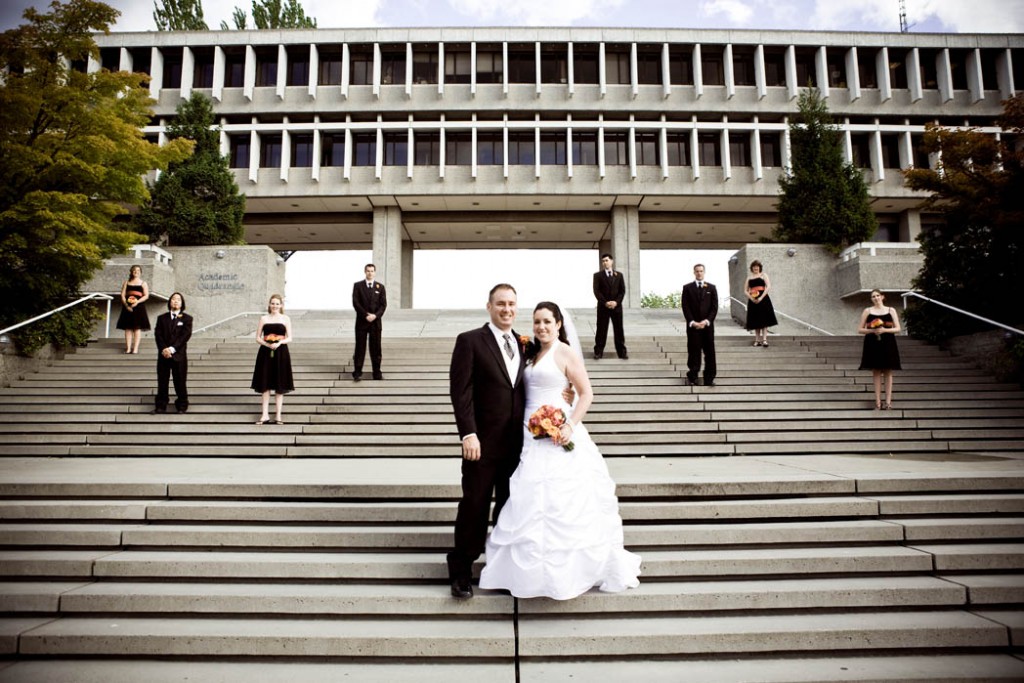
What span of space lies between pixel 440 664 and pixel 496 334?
1987 millimetres

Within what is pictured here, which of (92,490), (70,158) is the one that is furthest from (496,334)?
(70,158)

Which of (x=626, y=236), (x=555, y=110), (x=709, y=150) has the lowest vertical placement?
(x=626, y=236)

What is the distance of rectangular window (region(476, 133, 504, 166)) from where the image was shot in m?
27.3

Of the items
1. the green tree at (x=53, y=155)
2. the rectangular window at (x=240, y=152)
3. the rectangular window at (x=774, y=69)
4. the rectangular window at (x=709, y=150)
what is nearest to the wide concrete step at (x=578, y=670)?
the green tree at (x=53, y=155)

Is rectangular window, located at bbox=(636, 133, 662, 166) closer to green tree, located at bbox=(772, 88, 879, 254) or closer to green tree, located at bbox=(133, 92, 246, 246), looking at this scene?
green tree, located at bbox=(772, 88, 879, 254)

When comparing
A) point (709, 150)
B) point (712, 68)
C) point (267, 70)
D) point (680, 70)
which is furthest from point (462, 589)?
point (267, 70)

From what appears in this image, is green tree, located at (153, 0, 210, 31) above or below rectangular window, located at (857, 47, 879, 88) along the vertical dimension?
above

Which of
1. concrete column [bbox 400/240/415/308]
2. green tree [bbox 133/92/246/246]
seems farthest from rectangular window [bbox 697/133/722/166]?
green tree [bbox 133/92/246/246]

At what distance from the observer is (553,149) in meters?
27.2

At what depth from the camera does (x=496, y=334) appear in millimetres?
3748

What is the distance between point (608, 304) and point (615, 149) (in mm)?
19356

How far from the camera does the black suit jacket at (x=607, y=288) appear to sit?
1031 centimetres

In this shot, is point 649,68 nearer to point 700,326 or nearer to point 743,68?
point 743,68

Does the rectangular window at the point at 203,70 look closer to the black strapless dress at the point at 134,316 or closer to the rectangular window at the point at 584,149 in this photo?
the rectangular window at the point at 584,149
